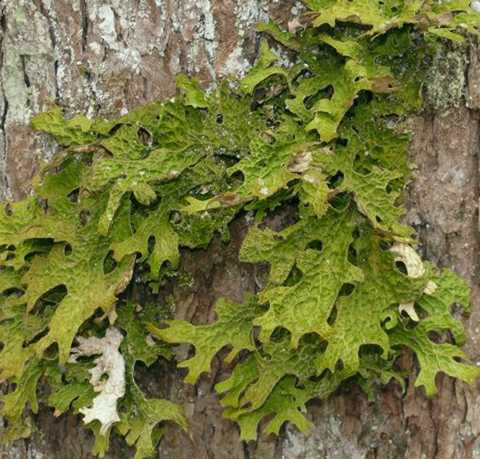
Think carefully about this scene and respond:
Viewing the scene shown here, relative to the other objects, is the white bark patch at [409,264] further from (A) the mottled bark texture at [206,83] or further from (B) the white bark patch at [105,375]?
(B) the white bark patch at [105,375]

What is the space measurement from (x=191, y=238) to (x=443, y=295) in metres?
0.49

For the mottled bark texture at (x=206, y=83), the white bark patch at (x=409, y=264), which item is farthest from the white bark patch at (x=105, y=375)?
the white bark patch at (x=409, y=264)

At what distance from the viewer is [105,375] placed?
5.11 ft

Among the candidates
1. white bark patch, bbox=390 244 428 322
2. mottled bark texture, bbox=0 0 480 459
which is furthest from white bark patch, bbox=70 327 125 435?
→ white bark patch, bbox=390 244 428 322

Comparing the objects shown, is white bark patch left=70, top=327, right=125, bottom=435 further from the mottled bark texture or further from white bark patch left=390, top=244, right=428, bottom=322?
white bark patch left=390, top=244, right=428, bottom=322

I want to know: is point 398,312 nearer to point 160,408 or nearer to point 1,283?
point 160,408

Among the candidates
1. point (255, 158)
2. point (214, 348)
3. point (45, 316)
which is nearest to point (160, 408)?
point (214, 348)

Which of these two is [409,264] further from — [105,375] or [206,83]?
[105,375]

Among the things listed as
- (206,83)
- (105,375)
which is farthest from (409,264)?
(105,375)

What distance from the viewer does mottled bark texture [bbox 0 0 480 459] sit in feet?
4.99

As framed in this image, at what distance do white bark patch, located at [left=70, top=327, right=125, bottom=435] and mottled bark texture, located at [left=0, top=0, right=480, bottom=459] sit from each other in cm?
Result: 9

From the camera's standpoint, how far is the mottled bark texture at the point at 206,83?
1.52 metres

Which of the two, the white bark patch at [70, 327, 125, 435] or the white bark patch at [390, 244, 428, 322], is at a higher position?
the white bark patch at [390, 244, 428, 322]

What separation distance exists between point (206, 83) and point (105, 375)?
607mm
